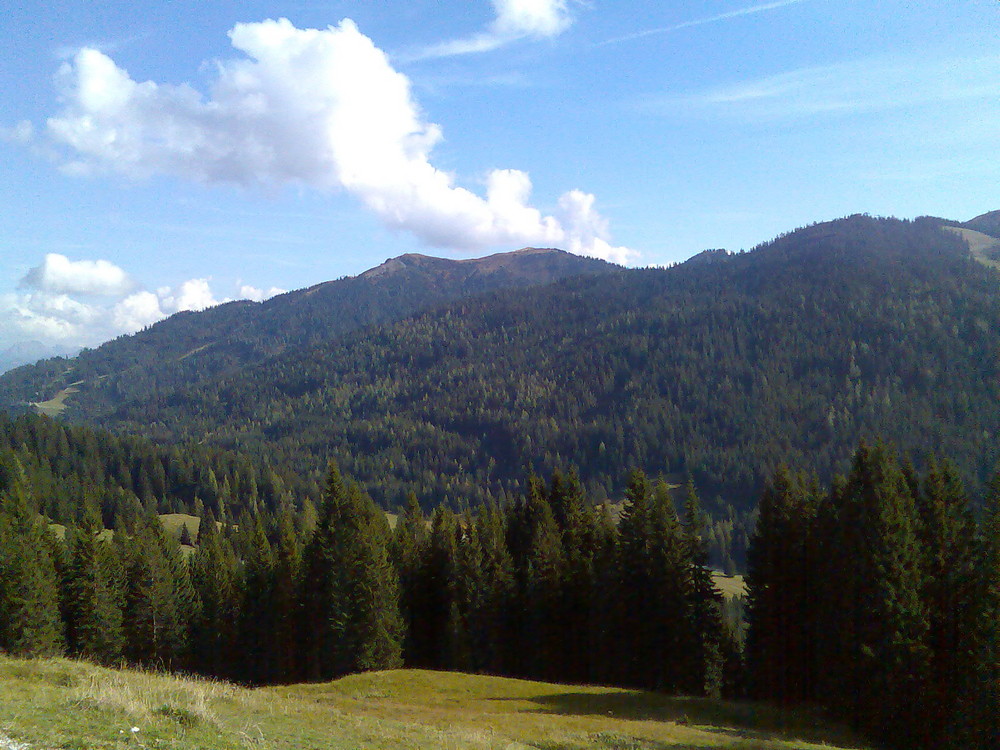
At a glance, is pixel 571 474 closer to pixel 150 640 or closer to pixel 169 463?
pixel 150 640

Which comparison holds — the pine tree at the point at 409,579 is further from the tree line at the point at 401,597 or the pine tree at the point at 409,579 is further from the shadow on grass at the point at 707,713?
the shadow on grass at the point at 707,713

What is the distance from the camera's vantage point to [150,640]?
59.1 metres

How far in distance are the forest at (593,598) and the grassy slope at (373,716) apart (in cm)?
612

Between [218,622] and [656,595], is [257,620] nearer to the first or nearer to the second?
[218,622]

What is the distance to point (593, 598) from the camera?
163ft

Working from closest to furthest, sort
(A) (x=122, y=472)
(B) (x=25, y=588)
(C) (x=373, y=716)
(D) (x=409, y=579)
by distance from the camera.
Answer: (C) (x=373, y=716) < (B) (x=25, y=588) < (D) (x=409, y=579) < (A) (x=122, y=472)

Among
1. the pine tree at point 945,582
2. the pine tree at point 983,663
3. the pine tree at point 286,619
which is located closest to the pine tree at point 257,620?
the pine tree at point 286,619

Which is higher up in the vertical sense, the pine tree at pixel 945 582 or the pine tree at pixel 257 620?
the pine tree at pixel 945 582

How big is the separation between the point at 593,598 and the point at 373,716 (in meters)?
27.1

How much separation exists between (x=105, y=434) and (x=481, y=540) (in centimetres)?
18834

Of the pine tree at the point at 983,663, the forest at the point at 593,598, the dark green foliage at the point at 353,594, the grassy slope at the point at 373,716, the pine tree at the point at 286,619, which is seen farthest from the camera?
the pine tree at the point at 286,619

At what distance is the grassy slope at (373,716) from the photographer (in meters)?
14.1

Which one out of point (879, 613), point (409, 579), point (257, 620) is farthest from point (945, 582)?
point (257, 620)

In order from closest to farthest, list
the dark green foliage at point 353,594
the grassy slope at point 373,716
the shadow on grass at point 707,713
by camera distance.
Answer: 1. the grassy slope at point 373,716
2. the shadow on grass at point 707,713
3. the dark green foliage at point 353,594
